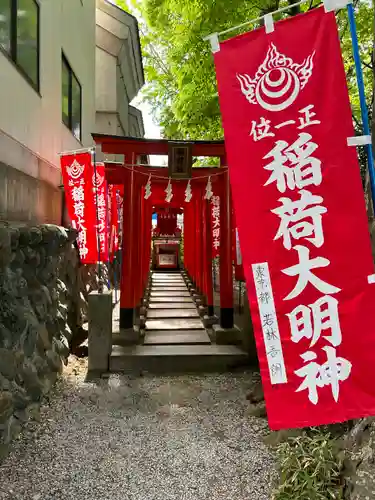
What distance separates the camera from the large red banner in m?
3.05

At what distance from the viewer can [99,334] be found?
8258 millimetres

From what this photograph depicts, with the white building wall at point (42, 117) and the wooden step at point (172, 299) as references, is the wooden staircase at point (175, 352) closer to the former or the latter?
the wooden step at point (172, 299)

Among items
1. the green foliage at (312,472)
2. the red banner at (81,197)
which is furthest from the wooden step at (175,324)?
the green foliage at (312,472)

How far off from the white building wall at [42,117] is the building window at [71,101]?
265 mm

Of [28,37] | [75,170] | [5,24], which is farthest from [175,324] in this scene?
[5,24]

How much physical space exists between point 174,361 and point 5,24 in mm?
6512

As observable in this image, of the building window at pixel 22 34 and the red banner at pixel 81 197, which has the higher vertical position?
the building window at pixel 22 34

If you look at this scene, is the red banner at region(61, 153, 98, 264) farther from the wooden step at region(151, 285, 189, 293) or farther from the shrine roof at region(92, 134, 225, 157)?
the wooden step at region(151, 285, 189, 293)

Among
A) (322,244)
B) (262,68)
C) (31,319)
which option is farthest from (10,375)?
(262,68)

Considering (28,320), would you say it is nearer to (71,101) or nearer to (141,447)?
(141,447)

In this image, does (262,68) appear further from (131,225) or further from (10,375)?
(131,225)

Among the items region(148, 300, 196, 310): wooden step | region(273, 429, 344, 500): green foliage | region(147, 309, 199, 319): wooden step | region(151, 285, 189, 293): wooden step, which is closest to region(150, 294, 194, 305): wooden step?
region(148, 300, 196, 310): wooden step

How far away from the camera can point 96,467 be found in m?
4.84

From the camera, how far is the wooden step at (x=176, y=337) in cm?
942
